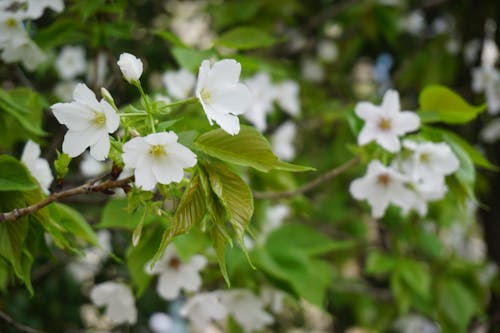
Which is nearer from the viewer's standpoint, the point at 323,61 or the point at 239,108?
the point at 239,108

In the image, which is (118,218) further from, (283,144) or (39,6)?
(283,144)

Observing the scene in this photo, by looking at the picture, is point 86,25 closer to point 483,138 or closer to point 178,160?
point 178,160

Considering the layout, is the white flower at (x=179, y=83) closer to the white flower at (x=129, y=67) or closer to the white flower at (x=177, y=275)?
the white flower at (x=177, y=275)

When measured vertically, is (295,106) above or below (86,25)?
below

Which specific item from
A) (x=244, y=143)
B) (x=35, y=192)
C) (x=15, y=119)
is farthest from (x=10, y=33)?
(x=244, y=143)

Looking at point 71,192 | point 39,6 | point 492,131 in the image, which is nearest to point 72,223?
point 71,192

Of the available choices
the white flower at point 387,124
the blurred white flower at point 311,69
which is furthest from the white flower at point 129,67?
the blurred white flower at point 311,69
